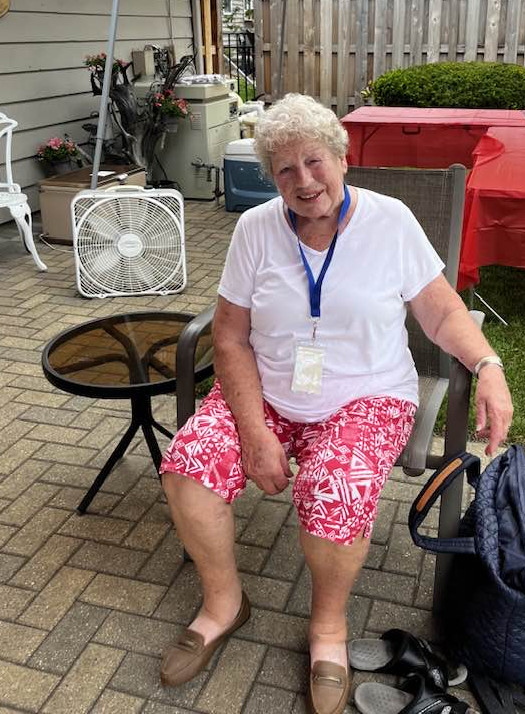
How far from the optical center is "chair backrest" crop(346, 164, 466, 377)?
2133mm

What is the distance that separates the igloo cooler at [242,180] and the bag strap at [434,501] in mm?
4175

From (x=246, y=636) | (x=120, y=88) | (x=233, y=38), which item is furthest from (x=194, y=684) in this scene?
(x=233, y=38)

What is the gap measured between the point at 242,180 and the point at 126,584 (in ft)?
13.8

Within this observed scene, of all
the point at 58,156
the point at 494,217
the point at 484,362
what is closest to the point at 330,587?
the point at 484,362

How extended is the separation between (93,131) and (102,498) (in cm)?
444

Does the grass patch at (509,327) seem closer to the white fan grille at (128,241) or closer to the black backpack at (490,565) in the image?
the black backpack at (490,565)

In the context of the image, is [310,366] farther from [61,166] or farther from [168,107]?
[168,107]

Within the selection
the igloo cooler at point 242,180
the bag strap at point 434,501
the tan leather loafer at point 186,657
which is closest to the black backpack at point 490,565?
the bag strap at point 434,501

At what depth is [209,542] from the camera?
1.67 meters

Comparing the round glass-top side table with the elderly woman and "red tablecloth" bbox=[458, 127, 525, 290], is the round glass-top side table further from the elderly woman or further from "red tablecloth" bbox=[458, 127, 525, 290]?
"red tablecloth" bbox=[458, 127, 525, 290]

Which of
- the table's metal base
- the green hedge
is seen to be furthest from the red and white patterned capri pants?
the green hedge

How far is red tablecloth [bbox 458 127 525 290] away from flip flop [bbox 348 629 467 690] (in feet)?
6.02

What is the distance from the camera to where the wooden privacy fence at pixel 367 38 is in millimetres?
7867

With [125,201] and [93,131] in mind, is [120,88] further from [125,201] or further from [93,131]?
[125,201]
